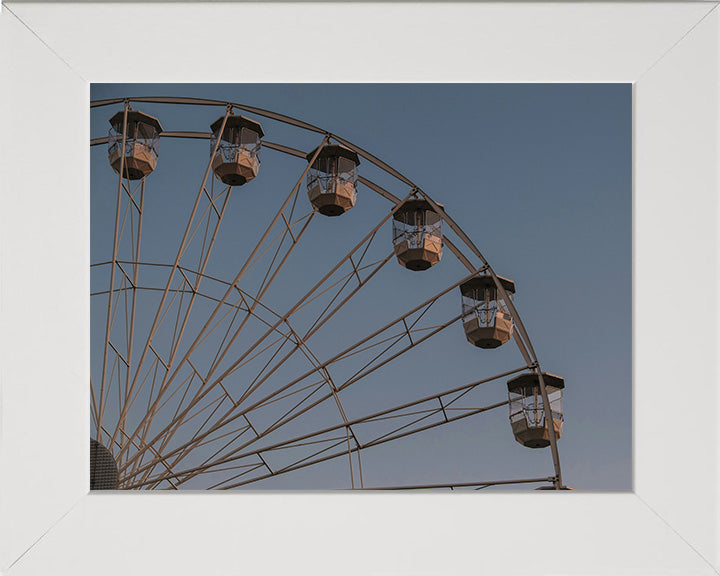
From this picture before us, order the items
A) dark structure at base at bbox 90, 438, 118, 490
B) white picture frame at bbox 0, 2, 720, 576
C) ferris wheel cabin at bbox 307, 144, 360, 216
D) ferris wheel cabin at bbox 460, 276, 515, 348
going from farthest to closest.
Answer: ferris wheel cabin at bbox 460, 276, 515, 348 → ferris wheel cabin at bbox 307, 144, 360, 216 → dark structure at base at bbox 90, 438, 118, 490 → white picture frame at bbox 0, 2, 720, 576

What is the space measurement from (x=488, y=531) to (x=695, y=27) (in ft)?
3.74

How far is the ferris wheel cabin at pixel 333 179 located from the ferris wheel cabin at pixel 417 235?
0.59 metres

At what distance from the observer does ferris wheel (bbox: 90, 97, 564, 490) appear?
659cm

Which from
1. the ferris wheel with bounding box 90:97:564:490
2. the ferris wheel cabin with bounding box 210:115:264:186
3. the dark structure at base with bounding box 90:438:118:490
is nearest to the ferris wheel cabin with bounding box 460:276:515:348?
the ferris wheel with bounding box 90:97:564:490

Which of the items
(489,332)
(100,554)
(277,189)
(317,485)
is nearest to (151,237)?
(277,189)

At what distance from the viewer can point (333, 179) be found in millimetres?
8703

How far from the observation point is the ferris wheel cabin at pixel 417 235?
917 cm

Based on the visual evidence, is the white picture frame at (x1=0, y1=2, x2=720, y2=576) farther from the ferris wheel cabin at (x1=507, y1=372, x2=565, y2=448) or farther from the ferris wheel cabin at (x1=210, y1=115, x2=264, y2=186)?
the ferris wheel cabin at (x1=507, y1=372, x2=565, y2=448)

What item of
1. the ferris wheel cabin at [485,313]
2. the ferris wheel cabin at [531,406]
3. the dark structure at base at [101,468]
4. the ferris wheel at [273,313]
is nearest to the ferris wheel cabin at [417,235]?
the ferris wheel at [273,313]

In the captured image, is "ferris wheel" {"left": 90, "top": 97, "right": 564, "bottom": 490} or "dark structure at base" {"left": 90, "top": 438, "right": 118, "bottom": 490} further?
"ferris wheel" {"left": 90, "top": 97, "right": 564, "bottom": 490}

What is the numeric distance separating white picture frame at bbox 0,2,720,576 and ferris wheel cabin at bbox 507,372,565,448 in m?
7.20

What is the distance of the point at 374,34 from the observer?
184cm

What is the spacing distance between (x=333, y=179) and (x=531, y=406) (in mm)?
3164

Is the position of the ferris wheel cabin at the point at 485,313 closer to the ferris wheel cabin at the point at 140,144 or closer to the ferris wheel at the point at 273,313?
the ferris wheel at the point at 273,313
